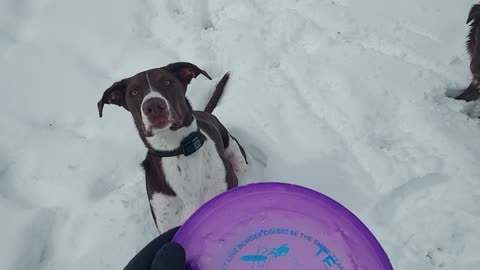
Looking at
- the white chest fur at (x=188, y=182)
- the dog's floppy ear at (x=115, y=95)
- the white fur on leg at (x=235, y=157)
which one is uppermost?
the dog's floppy ear at (x=115, y=95)

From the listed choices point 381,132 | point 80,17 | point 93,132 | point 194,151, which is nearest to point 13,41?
point 80,17

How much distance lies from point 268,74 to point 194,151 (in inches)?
71.3

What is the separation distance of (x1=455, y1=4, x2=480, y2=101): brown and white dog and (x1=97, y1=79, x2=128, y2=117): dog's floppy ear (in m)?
2.89

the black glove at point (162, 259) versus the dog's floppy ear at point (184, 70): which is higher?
the dog's floppy ear at point (184, 70)

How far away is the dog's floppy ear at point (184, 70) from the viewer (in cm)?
284

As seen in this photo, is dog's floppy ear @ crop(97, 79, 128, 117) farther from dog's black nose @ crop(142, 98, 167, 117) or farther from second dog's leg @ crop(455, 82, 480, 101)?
second dog's leg @ crop(455, 82, 480, 101)

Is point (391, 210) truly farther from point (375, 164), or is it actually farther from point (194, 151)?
point (194, 151)

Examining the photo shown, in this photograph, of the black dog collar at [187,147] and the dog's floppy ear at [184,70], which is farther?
the dog's floppy ear at [184,70]

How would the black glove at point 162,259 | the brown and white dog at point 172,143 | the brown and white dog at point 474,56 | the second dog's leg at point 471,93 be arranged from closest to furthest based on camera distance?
the black glove at point 162,259 < the brown and white dog at point 172,143 < the brown and white dog at point 474,56 < the second dog's leg at point 471,93

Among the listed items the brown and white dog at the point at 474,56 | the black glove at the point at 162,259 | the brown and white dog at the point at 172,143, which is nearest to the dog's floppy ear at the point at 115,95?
the brown and white dog at the point at 172,143

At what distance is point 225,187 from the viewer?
303 centimetres

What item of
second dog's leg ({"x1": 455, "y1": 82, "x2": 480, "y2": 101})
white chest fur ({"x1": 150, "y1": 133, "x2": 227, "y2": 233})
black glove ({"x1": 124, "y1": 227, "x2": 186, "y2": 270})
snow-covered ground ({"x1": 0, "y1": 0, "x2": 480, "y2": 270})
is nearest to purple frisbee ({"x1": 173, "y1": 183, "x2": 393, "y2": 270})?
black glove ({"x1": 124, "y1": 227, "x2": 186, "y2": 270})

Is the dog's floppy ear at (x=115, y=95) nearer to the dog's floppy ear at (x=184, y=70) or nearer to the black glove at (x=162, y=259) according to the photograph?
the dog's floppy ear at (x=184, y=70)

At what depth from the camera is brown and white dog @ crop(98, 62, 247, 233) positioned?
255 cm
